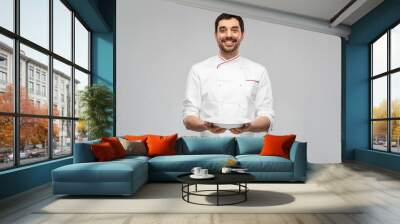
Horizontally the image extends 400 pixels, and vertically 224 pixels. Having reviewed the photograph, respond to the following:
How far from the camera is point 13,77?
4.95 m

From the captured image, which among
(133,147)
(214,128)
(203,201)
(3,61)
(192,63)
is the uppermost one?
(192,63)

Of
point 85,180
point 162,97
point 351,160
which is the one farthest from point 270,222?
point 351,160

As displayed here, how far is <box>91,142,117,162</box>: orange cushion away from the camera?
Answer: 18.1 ft

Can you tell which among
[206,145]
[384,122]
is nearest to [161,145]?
[206,145]

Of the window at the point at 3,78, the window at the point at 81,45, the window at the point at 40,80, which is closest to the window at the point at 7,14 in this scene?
the window at the point at 40,80

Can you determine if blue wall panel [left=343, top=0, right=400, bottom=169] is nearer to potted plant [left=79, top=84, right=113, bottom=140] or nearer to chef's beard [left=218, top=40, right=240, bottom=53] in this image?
chef's beard [left=218, top=40, right=240, bottom=53]

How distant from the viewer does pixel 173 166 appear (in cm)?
594

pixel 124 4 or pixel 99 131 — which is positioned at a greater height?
pixel 124 4

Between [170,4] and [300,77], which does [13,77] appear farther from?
[300,77]

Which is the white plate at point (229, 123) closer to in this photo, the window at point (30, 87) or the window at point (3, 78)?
the window at point (30, 87)

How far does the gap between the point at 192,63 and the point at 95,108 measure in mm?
2053

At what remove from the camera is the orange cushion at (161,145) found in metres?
6.64

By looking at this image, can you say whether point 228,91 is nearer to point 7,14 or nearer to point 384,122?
point 384,122

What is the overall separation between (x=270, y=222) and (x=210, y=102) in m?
3.75
